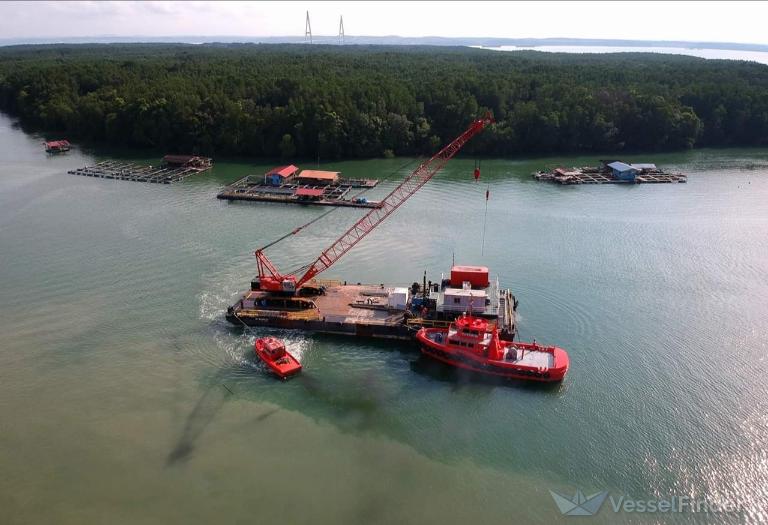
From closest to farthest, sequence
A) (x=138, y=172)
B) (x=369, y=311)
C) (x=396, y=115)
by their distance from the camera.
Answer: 1. (x=369, y=311)
2. (x=138, y=172)
3. (x=396, y=115)

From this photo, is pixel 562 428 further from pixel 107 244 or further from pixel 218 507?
pixel 107 244

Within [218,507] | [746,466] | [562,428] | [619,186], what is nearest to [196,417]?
[218,507]

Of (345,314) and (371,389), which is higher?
(345,314)

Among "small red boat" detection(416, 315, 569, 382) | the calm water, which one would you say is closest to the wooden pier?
the calm water

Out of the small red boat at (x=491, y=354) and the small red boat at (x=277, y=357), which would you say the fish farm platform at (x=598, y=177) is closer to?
the small red boat at (x=491, y=354)

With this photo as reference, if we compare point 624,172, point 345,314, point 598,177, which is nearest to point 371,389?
point 345,314

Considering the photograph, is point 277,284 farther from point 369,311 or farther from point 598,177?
point 598,177

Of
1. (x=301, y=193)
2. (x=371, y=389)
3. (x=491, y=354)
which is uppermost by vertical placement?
(x=491, y=354)

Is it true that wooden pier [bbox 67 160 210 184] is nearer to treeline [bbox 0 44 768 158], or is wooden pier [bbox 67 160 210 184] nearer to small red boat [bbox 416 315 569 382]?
treeline [bbox 0 44 768 158]
